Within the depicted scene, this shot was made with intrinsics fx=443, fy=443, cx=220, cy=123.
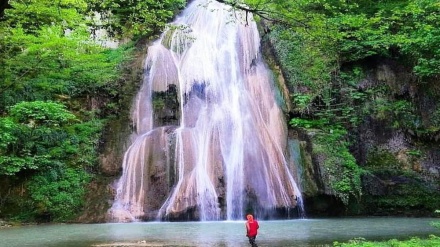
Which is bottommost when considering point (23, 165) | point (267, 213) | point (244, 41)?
point (267, 213)

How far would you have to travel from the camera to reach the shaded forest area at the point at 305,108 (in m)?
15.1

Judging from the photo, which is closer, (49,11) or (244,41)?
(49,11)

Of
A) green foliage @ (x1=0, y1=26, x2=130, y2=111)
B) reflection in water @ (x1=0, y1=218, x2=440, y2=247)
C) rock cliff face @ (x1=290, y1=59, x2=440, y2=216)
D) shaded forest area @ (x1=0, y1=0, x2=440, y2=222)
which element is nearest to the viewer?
reflection in water @ (x1=0, y1=218, x2=440, y2=247)

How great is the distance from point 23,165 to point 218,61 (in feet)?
30.3

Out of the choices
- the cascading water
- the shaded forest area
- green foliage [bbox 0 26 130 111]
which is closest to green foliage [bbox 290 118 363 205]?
the shaded forest area

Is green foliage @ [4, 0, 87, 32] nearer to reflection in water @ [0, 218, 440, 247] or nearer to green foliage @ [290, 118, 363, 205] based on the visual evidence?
reflection in water @ [0, 218, 440, 247]

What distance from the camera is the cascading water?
1479 centimetres

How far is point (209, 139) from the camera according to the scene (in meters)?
16.8

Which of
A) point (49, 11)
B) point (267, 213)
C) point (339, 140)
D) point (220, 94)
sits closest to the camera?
point (49, 11)

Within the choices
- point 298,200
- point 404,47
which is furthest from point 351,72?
point 298,200

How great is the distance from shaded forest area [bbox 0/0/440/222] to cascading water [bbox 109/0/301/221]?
99 cm

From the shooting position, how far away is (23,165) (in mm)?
14945

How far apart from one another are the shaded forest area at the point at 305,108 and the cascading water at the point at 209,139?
99cm

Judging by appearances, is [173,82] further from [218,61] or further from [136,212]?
[136,212]
